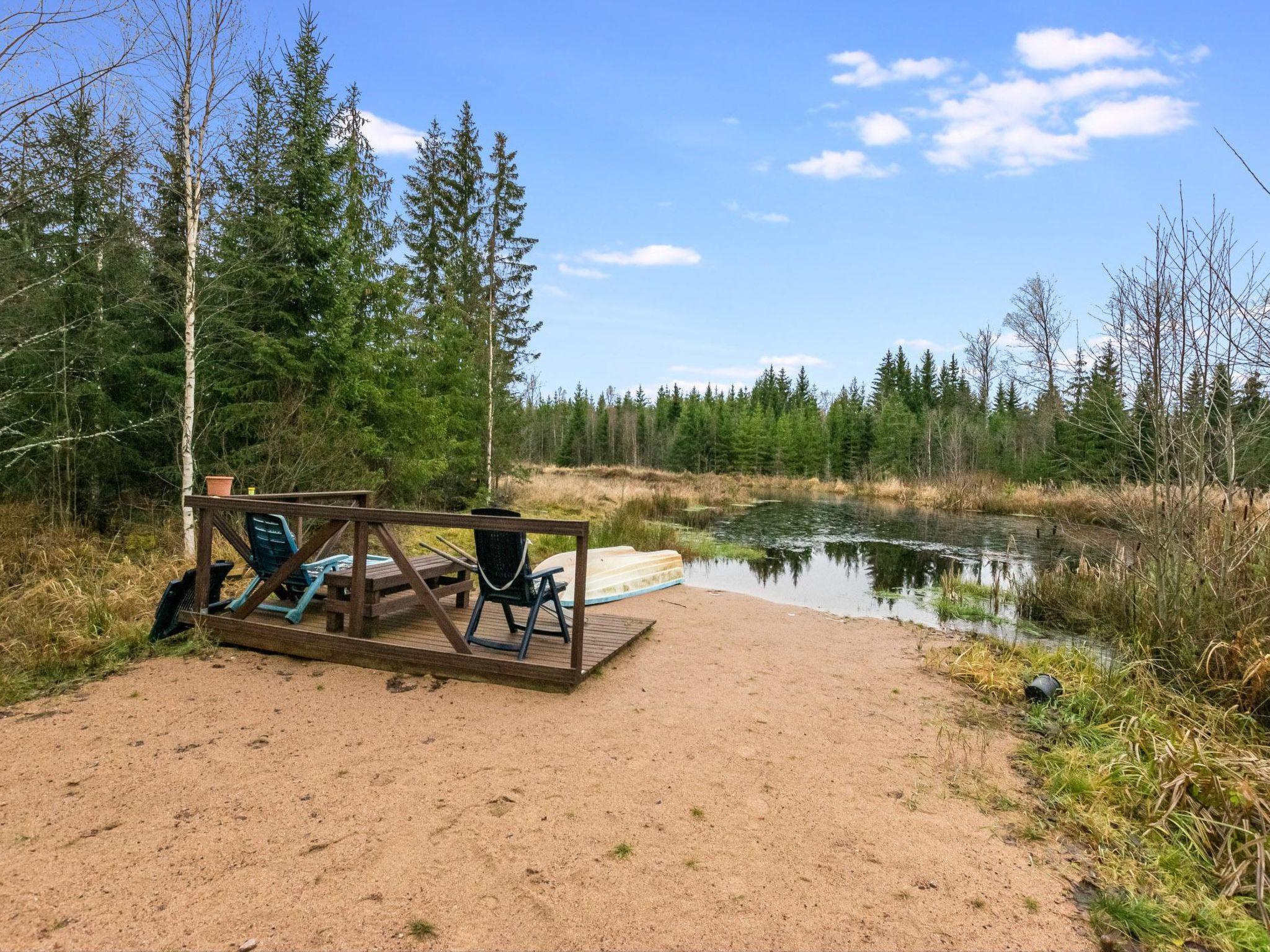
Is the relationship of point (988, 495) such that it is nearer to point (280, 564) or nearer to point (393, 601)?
point (393, 601)

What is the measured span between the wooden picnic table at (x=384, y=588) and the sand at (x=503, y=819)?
0.45 m

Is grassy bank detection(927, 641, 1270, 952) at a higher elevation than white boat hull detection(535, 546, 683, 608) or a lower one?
lower

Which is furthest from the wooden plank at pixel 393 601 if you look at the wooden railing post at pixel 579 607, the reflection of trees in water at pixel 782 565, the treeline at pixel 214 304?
the reflection of trees in water at pixel 782 565

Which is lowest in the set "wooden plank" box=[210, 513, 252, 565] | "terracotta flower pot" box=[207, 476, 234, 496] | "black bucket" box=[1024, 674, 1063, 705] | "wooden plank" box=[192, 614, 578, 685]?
"black bucket" box=[1024, 674, 1063, 705]

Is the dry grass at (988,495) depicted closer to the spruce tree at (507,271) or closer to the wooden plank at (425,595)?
the wooden plank at (425,595)

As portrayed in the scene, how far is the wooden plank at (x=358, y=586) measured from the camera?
15.1 feet

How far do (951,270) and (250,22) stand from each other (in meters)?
16.9

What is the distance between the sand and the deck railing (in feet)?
1.61

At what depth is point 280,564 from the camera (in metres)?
5.24

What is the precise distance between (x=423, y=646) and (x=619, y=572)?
3.71m

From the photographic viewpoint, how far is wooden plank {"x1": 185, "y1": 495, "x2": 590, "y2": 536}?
4133 millimetres

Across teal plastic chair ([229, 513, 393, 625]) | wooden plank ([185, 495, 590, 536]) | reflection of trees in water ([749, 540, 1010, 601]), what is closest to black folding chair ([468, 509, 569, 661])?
wooden plank ([185, 495, 590, 536])

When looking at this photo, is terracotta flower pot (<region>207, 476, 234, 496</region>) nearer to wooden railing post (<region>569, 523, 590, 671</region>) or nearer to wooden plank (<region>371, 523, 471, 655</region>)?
wooden plank (<region>371, 523, 471, 655</region>)

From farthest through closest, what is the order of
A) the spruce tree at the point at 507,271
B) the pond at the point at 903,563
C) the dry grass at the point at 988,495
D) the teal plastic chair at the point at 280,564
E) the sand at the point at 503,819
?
the dry grass at the point at 988,495
the spruce tree at the point at 507,271
the pond at the point at 903,563
the teal plastic chair at the point at 280,564
the sand at the point at 503,819
